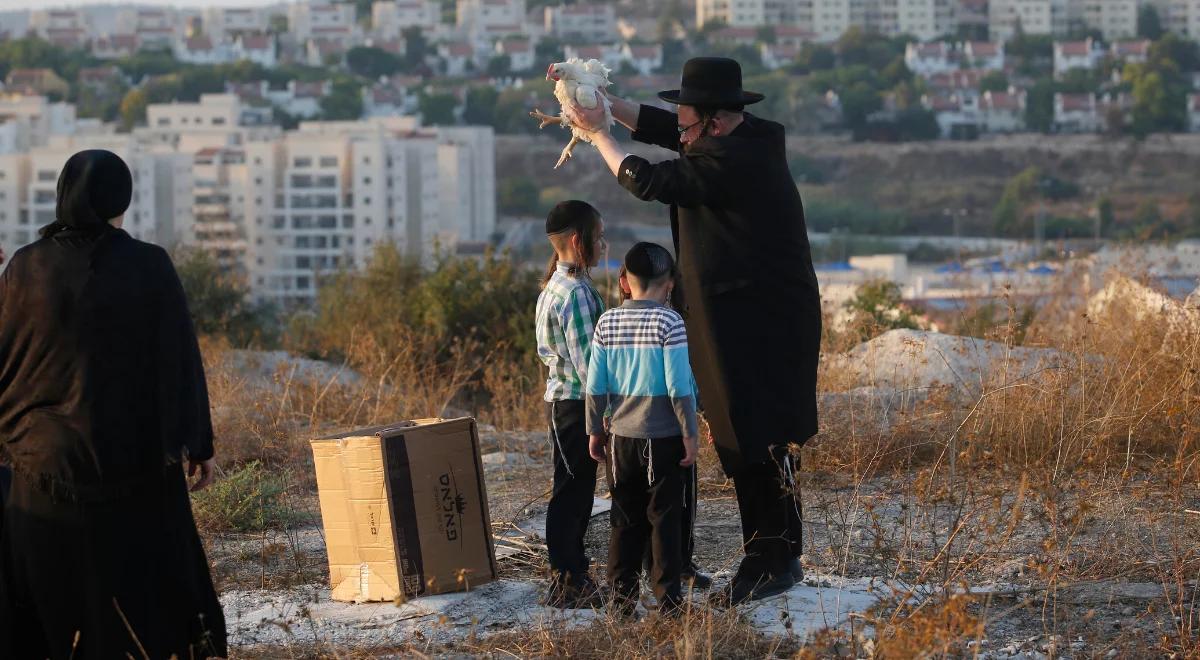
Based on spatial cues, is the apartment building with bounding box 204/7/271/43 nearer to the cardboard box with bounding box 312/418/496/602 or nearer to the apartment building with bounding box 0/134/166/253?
the apartment building with bounding box 0/134/166/253

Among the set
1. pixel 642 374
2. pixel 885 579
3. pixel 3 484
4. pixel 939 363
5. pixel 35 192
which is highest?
pixel 642 374

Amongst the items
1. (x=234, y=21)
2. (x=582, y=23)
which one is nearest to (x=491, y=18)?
(x=582, y=23)

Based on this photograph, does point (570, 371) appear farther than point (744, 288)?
Yes

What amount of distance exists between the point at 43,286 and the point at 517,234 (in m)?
64.8

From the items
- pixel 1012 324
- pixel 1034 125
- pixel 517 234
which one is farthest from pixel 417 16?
pixel 1012 324

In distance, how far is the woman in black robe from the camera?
11.3 ft

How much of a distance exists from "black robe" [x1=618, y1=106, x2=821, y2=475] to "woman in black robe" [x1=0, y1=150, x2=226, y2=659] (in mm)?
1202

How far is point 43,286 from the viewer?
3.44 meters

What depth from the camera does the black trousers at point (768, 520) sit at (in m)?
4.14

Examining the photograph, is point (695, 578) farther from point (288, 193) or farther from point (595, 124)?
point (288, 193)

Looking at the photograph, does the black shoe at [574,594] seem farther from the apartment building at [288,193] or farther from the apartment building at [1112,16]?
the apartment building at [1112,16]

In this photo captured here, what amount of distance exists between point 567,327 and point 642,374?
12.8 inches

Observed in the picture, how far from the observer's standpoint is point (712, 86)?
4.08 meters

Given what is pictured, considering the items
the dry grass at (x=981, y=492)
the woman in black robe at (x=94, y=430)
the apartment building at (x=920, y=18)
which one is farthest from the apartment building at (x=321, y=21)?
the woman in black robe at (x=94, y=430)
